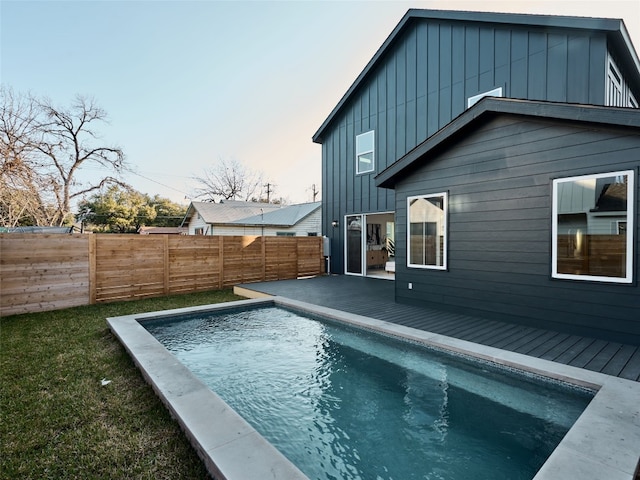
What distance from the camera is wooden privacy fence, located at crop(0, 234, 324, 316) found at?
6.23 metres

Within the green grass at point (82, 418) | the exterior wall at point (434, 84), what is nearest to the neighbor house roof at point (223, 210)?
the exterior wall at point (434, 84)

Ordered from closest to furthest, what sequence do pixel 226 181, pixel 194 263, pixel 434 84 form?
pixel 194 263
pixel 434 84
pixel 226 181

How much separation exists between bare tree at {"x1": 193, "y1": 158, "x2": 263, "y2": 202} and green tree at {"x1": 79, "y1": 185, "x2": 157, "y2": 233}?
227 inches

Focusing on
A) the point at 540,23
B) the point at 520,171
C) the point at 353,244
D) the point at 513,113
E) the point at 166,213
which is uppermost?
the point at 540,23

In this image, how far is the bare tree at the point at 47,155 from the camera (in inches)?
388

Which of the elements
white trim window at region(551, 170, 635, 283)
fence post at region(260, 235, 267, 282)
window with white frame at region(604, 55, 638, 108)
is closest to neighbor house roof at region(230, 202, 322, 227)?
fence post at region(260, 235, 267, 282)

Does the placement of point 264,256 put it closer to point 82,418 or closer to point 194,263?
point 194,263

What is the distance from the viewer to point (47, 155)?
15352mm

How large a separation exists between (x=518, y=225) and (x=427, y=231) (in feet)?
A: 5.24

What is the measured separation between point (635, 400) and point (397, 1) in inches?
440

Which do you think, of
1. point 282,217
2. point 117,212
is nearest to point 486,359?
Answer: point 282,217

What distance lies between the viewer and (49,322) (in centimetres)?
568

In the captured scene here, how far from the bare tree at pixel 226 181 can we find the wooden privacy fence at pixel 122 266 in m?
22.7

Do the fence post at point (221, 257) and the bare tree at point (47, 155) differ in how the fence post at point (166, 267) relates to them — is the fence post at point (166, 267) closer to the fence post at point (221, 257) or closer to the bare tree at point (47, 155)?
the fence post at point (221, 257)
